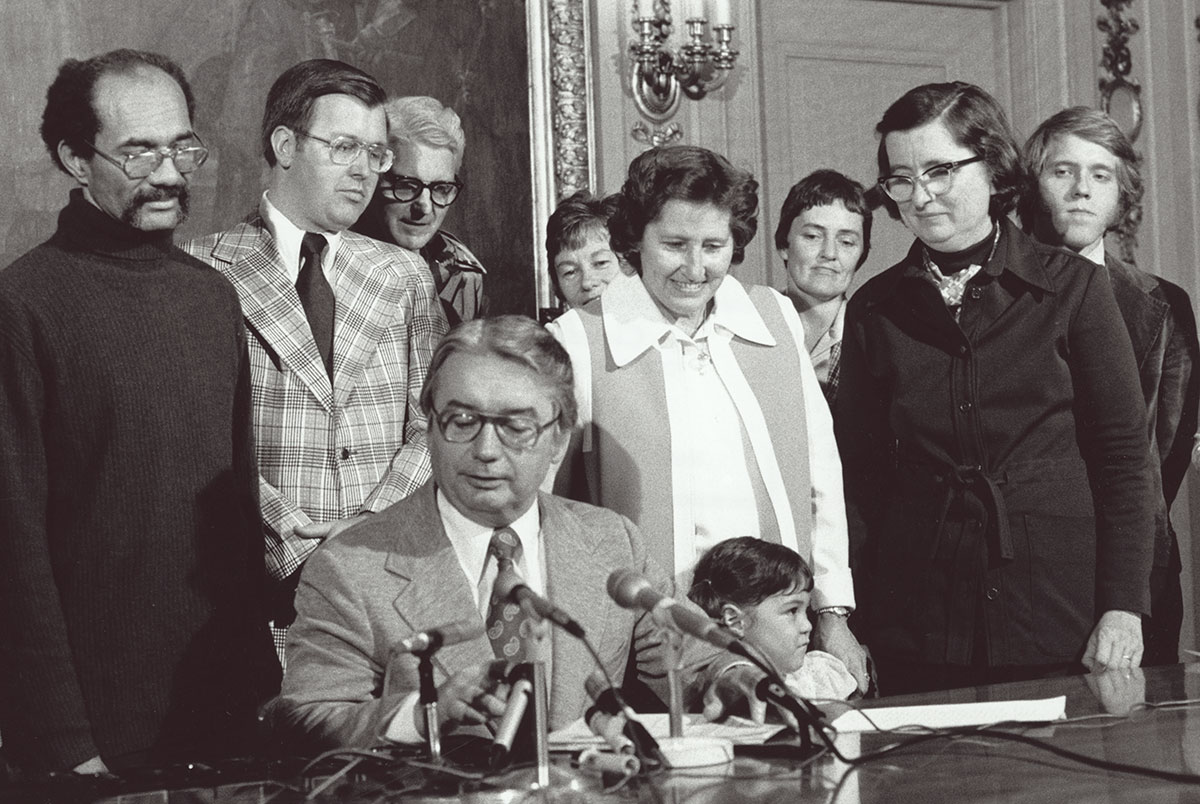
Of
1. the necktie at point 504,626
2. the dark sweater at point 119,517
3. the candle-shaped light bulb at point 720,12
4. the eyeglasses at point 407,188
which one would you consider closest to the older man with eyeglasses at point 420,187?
the eyeglasses at point 407,188

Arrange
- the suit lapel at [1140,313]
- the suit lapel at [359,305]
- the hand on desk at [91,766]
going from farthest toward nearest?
the suit lapel at [1140,313] → the suit lapel at [359,305] → the hand on desk at [91,766]

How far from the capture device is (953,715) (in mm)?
2525

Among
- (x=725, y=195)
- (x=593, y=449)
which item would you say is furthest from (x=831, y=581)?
(x=725, y=195)

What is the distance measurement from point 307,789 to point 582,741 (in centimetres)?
44

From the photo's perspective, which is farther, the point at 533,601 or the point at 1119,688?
the point at 1119,688

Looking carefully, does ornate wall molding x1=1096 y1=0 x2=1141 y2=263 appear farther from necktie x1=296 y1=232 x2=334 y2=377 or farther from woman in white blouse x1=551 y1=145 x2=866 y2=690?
necktie x1=296 y1=232 x2=334 y2=377

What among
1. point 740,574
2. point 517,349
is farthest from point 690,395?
point 517,349

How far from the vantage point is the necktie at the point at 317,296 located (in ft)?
11.3

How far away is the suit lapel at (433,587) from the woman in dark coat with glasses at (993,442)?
1.12 meters

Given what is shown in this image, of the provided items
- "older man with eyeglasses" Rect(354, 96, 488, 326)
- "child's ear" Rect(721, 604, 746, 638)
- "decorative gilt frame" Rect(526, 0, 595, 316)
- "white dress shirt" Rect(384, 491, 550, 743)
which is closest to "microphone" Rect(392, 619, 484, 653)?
"white dress shirt" Rect(384, 491, 550, 743)

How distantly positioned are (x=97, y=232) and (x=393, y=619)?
0.99 meters

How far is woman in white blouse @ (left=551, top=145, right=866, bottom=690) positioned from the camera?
3.25 metres

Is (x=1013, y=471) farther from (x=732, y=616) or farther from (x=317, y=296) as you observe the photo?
(x=317, y=296)

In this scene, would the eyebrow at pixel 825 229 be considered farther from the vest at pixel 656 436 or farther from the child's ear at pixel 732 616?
the child's ear at pixel 732 616
